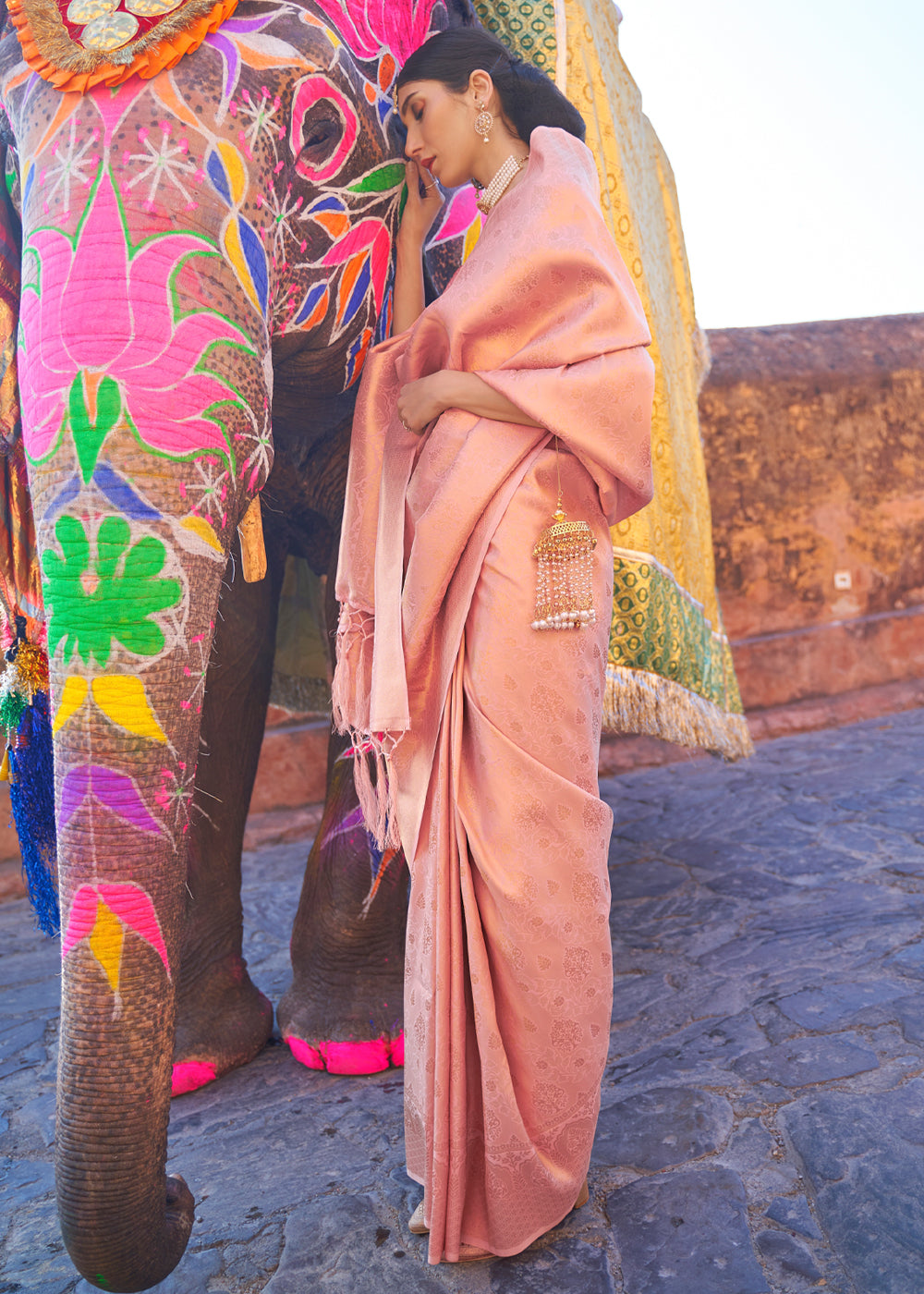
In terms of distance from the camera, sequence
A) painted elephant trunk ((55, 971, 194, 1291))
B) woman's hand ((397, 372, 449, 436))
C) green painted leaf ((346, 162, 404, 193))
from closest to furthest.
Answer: painted elephant trunk ((55, 971, 194, 1291)) → woman's hand ((397, 372, 449, 436)) → green painted leaf ((346, 162, 404, 193))

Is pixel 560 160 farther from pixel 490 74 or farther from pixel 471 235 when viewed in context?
pixel 471 235

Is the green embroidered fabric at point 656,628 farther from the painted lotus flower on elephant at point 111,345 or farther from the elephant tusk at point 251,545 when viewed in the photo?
the painted lotus flower on elephant at point 111,345

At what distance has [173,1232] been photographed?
3.74 feet

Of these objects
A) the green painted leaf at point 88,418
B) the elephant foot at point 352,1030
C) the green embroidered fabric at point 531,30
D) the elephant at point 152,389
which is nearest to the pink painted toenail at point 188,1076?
the elephant foot at point 352,1030

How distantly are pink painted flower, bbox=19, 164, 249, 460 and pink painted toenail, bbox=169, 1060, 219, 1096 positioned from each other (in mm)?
1274

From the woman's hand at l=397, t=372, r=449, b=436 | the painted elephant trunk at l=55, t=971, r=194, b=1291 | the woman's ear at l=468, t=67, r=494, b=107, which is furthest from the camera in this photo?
the woman's ear at l=468, t=67, r=494, b=107

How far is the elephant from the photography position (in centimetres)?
113

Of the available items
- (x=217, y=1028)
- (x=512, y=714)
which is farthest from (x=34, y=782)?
(x=512, y=714)

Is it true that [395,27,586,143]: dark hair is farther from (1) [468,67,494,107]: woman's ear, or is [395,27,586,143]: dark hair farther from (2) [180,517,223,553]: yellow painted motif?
(2) [180,517,223,553]: yellow painted motif

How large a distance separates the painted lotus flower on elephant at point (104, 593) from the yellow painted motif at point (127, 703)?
0.09 feet

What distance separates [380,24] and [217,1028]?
1.91m

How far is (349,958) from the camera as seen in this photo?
6.73ft

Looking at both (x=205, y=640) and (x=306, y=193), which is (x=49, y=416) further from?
(x=306, y=193)

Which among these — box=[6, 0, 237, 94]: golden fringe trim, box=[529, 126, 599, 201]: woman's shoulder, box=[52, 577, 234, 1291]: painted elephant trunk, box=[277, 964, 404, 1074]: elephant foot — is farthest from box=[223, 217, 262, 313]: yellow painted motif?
box=[277, 964, 404, 1074]: elephant foot
